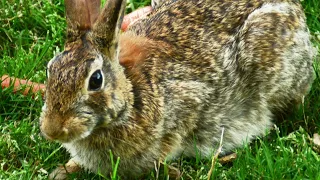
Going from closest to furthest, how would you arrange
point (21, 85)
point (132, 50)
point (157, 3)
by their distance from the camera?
point (132, 50) < point (21, 85) < point (157, 3)

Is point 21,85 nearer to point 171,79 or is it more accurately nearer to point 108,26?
point 171,79

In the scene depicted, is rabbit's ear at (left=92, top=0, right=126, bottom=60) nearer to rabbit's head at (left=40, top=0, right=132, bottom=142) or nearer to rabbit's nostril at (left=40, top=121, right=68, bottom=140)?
rabbit's head at (left=40, top=0, right=132, bottom=142)

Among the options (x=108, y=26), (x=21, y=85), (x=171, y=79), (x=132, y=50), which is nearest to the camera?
(x=108, y=26)

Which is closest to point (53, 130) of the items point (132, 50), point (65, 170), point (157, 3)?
point (65, 170)

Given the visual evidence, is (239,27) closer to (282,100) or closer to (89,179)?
(282,100)

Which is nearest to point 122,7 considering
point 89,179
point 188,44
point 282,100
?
point 188,44

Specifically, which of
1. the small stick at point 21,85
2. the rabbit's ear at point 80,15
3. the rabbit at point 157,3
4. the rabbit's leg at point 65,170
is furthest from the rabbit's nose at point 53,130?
the rabbit at point 157,3

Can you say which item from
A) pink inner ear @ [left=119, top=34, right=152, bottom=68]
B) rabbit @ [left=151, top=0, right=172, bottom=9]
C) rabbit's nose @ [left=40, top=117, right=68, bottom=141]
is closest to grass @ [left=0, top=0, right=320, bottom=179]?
rabbit @ [left=151, top=0, right=172, bottom=9]

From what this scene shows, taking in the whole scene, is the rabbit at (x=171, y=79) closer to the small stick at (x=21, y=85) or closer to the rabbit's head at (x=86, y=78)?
the rabbit's head at (x=86, y=78)
